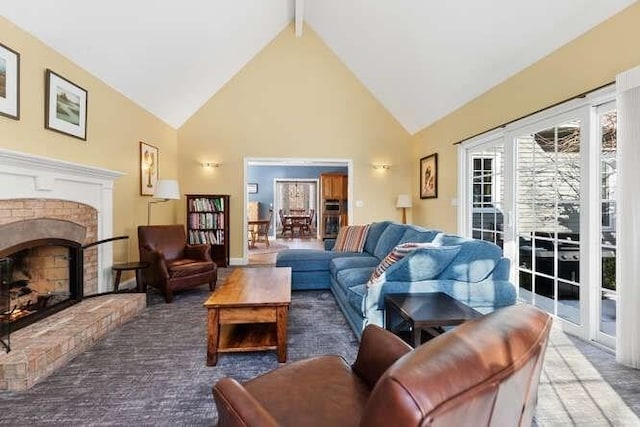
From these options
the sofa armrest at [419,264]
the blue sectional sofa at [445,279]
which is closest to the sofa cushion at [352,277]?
the blue sectional sofa at [445,279]

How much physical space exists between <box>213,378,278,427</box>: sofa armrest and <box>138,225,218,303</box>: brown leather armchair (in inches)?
124

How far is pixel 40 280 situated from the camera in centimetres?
321

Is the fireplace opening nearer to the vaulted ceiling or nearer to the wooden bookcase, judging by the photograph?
the vaulted ceiling

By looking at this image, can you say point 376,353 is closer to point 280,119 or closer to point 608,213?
point 608,213

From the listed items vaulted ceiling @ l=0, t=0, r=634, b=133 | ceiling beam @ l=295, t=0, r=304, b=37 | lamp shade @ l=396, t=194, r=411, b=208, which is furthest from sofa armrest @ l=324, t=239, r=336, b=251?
ceiling beam @ l=295, t=0, r=304, b=37

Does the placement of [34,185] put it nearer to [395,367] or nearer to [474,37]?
[395,367]

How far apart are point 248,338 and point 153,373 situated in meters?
0.65

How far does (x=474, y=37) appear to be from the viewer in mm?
3764

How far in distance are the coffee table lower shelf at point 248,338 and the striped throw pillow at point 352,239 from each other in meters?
2.18

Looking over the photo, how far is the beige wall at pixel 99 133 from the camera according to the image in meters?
2.88

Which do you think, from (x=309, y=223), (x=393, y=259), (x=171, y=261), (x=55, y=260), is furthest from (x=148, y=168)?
(x=309, y=223)

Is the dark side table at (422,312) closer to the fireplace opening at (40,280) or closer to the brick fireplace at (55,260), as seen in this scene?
the brick fireplace at (55,260)

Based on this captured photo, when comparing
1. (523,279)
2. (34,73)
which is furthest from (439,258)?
(34,73)

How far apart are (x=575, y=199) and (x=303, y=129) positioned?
4.58m
